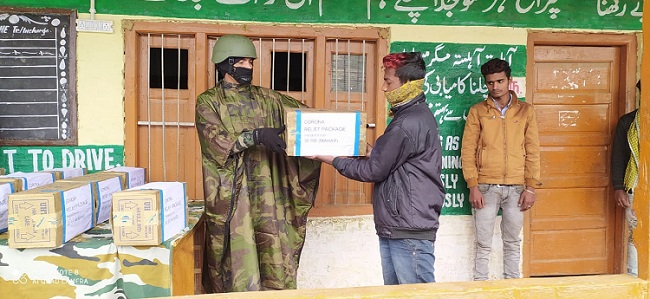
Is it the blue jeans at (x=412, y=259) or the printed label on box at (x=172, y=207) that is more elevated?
the printed label on box at (x=172, y=207)

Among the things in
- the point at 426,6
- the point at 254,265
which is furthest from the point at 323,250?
the point at 426,6

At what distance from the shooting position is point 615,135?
437 cm

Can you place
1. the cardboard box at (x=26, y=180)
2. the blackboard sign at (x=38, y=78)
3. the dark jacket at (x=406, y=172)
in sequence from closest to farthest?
the dark jacket at (x=406, y=172) → the cardboard box at (x=26, y=180) → the blackboard sign at (x=38, y=78)

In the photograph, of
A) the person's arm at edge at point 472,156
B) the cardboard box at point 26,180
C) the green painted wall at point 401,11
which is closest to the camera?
the cardboard box at point 26,180

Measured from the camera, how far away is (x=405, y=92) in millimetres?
2803

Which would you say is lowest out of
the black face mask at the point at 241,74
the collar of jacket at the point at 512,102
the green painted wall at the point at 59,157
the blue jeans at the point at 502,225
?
the blue jeans at the point at 502,225

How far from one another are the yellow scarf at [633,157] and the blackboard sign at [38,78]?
4.23 metres

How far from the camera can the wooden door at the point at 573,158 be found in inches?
178

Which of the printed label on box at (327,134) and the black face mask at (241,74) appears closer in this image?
the printed label on box at (327,134)

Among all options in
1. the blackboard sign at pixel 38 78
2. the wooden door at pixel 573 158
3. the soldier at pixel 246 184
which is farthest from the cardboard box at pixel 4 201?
the wooden door at pixel 573 158

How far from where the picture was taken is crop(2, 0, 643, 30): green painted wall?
396 cm

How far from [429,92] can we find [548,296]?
8.59ft

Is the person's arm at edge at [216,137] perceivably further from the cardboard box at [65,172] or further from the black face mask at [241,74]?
the cardboard box at [65,172]

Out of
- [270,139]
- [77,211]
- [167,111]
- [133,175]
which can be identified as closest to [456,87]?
[270,139]
